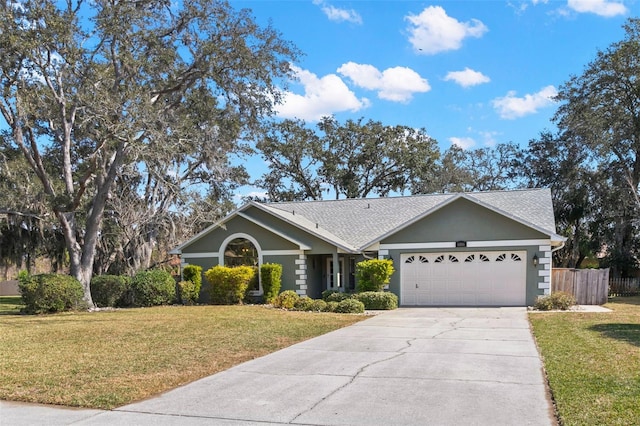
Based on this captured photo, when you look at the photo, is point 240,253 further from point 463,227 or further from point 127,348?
point 127,348

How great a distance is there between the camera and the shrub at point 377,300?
1897 centimetres

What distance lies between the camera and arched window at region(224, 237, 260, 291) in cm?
2328

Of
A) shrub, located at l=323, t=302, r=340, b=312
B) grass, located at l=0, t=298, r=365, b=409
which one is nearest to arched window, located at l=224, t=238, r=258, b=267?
grass, located at l=0, t=298, r=365, b=409

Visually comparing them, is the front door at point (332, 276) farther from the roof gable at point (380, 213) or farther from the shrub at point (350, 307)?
the shrub at point (350, 307)

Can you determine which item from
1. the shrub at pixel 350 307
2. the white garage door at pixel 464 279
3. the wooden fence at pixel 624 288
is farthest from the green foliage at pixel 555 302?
the wooden fence at pixel 624 288

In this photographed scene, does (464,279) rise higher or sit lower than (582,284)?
higher

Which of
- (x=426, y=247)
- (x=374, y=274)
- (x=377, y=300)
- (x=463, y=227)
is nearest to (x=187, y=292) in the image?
(x=374, y=274)

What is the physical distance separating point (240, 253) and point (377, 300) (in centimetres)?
725

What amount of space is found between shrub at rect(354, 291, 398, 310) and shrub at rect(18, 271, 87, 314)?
10.2 metres

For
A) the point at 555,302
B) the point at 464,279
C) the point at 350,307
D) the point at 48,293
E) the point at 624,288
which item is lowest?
the point at 624,288

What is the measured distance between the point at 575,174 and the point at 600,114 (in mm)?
3971

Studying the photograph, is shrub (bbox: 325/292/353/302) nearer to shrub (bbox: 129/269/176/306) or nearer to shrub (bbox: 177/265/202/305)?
shrub (bbox: 177/265/202/305)

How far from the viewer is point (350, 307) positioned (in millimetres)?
17719

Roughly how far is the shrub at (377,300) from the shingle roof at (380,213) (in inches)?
111
